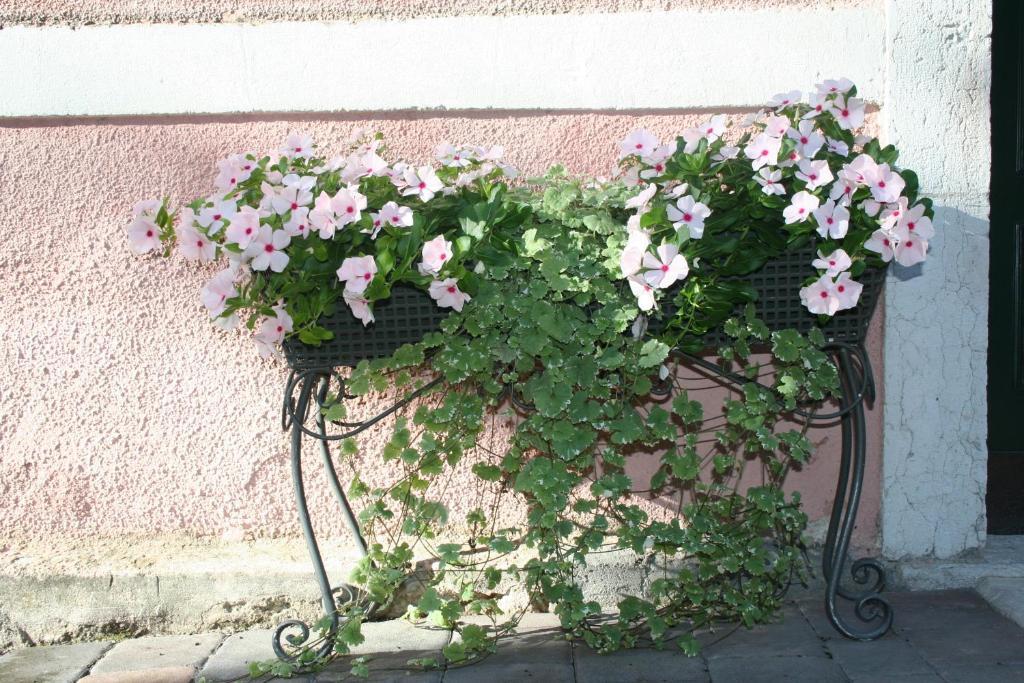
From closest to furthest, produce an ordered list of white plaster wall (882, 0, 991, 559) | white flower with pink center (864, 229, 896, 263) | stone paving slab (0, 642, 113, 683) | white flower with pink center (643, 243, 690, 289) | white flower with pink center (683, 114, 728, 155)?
white flower with pink center (643, 243, 690, 289)
white flower with pink center (864, 229, 896, 263)
white flower with pink center (683, 114, 728, 155)
stone paving slab (0, 642, 113, 683)
white plaster wall (882, 0, 991, 559)

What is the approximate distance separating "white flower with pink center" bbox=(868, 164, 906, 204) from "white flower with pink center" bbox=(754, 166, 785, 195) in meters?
0.22

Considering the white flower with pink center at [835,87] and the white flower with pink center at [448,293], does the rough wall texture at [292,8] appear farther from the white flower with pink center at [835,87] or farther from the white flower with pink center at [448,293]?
the white flower with pink center at [448,293]

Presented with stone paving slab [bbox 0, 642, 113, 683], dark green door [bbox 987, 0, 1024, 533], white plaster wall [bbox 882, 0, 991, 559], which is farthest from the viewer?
dark green door [bbox 987, 0, 1024, 533]

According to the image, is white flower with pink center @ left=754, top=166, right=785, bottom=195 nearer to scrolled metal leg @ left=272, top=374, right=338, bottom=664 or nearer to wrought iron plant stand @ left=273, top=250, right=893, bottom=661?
wrought iron plant stand @ left=273, top=250, right=893, bottom=661

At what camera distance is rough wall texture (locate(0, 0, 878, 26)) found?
116 inches

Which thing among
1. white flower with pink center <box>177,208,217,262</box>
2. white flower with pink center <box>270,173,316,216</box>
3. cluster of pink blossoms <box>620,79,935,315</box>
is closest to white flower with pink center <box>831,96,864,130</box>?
cluster of pink blossoms <box>620,79,935,315</box>

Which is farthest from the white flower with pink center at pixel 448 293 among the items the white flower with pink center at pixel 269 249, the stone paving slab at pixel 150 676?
the stone paving slab at pixel 150 676

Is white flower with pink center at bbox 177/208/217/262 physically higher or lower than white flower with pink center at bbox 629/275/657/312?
higher

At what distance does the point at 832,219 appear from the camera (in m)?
2.37

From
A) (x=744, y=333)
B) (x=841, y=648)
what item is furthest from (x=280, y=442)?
(x=841, y=648)

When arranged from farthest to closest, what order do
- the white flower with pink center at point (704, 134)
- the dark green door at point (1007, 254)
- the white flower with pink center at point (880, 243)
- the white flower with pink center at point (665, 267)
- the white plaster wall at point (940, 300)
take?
the dark green door at point (1007, 254)
the white plaster wall at point (940, 300)
the white flower with pink center at point (704, 134)
the white flower with pink center at point (880, 243)
the white flower with pink center at point (665, 267)

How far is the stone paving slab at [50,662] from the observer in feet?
8.99

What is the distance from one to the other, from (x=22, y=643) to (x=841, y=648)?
240cm

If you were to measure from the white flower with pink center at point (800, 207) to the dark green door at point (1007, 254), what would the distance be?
1.22 m
